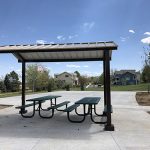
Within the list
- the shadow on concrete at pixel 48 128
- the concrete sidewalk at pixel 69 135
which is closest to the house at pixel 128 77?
the shadow on concrete at pixel 48 128

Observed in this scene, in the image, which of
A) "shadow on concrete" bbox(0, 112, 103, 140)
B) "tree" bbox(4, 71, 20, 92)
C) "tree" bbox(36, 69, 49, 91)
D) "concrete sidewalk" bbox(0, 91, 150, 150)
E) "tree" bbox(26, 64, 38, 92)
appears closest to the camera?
"concrete sidewalk" bbox(0, 91, 150, 150)

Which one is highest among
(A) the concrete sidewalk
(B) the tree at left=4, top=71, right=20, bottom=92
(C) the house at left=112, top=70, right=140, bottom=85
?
(C) the house at left=112, top=70, right=140, bottom=85

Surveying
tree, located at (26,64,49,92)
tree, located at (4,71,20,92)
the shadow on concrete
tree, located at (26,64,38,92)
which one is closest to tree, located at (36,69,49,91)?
tree, located at (26,64,49,92)

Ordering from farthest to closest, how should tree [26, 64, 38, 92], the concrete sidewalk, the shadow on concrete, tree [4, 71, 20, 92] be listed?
tree [4, 71, 20, 92], tree [26, 64, 38, 92], the shadow on concrete, the concrete sidewalk

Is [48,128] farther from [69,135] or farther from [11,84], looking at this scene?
[11,84]

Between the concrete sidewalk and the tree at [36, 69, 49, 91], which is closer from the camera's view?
the concrete sidewalk

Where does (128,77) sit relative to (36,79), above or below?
above

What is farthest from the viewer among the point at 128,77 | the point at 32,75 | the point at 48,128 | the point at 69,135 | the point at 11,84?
the point at 128,77

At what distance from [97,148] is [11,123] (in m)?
4.25

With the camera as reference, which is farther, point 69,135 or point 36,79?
point 36,79

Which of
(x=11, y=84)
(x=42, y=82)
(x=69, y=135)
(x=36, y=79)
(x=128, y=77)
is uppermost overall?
(x=128, y=77)

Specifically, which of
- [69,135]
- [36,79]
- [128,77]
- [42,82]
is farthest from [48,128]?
[128,77]

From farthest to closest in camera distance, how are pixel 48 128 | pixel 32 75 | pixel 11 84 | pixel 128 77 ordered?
pixel 128 77
pixel 11 84
pixel 32 75
pixel 48 128

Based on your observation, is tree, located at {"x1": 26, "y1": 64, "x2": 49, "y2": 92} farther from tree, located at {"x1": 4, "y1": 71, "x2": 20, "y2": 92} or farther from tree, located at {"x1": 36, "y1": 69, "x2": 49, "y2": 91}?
tree, located at {"x1": 4, "y1": 71, "x2": 20, "y2": 92}
